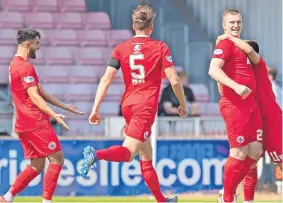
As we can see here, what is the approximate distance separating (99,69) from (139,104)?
8.68m

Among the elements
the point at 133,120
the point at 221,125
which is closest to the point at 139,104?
the point at 133,120

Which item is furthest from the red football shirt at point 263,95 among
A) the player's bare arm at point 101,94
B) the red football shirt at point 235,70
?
the player's bare arm at point 101,94

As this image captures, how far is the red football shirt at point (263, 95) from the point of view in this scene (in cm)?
1002

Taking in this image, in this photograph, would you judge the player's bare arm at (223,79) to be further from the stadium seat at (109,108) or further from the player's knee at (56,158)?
the stadium seat at (109,108)

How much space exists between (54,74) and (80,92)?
1.96 feet

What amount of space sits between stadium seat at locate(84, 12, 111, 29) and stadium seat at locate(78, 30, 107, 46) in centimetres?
→ 15

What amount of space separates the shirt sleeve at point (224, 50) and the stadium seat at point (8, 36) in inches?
361

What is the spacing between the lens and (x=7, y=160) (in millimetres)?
14492

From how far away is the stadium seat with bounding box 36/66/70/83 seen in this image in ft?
59.8

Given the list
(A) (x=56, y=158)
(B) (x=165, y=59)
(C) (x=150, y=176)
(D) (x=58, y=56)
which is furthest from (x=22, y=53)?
(D) (x=58, y=56)

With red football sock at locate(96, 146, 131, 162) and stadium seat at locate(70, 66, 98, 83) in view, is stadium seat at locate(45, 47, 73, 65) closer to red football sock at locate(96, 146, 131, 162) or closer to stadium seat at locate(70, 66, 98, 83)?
stadium seat at locate(70, 66, 98, 83)

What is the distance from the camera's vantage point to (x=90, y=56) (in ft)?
61.4

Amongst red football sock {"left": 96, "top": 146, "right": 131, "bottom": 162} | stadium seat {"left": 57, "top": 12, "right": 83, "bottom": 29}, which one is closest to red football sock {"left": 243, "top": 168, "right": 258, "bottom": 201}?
red football sock {"left": 96, "top": 146, "right": 131, "bottom": 162}

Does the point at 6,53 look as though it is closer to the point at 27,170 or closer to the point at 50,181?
the point at 27,170
